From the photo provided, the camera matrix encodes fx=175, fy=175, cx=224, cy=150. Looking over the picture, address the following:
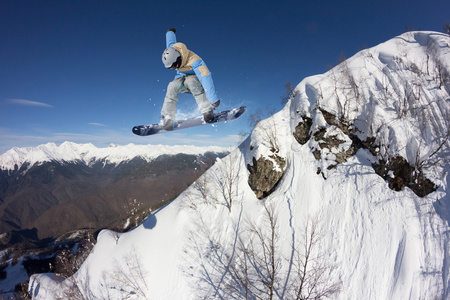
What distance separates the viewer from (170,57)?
139 inches

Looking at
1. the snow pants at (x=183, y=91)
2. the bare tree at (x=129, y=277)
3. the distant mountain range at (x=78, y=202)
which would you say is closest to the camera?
the snow pants at (x=183, y=91)

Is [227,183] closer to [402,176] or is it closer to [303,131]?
[303,131]

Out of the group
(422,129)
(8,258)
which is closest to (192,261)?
(422,129)

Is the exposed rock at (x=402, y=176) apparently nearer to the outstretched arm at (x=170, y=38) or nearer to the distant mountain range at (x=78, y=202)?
the outstretched arm at (x=170, y=38)

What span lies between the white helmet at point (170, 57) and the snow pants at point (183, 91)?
1060 millimetres

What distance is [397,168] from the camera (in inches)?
528

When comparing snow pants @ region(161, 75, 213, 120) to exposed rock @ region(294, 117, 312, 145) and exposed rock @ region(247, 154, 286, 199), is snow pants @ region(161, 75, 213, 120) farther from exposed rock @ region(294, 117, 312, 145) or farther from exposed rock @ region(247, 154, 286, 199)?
exposed rock @ region(294, 117, 312, 145)

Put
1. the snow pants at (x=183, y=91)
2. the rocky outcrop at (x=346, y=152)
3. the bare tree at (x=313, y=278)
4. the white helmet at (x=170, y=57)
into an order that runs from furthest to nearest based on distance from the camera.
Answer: the rocky outcrop at (x=346, y=152) < the bare tree at (x=313, y=278) < the snow pants at (x=183, y=91) < the white helmet at (x=170, y=57)

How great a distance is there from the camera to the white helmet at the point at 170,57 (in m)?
3.54

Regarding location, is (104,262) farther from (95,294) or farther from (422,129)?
(422,129)

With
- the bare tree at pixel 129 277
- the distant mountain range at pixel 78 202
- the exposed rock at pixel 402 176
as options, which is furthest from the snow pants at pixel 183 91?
the distant mountain range at pixel 78 202

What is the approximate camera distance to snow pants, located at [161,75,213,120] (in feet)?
15.5

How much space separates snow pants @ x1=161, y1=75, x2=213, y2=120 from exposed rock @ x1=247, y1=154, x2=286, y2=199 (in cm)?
1603

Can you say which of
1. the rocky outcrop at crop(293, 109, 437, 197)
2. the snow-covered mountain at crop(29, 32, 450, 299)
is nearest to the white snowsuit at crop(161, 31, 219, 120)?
the snow-covered mountain at crop(29, 32, 450, 299)
